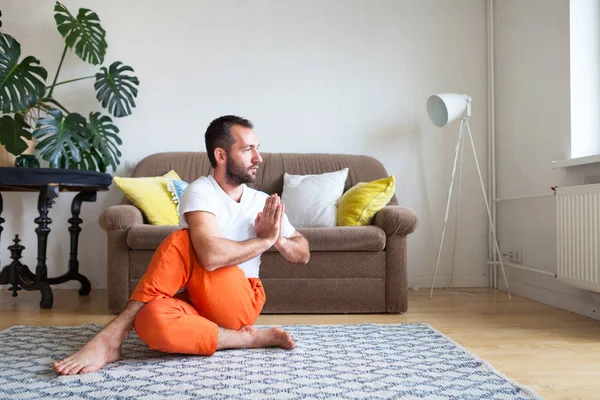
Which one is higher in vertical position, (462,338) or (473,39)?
(473,39)

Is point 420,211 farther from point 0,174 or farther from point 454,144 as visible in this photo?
point 0,174

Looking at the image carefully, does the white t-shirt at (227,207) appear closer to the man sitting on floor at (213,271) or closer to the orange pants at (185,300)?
the man sitting on floor at (213,271)

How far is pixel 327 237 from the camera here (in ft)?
10.4

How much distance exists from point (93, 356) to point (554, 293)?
2.73 meters

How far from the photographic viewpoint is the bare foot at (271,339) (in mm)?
2250

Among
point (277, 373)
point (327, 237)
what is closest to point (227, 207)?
point (277, 373)

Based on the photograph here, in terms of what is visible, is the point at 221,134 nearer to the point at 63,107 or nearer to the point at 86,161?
the point at 86,161

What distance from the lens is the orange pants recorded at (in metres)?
1.98

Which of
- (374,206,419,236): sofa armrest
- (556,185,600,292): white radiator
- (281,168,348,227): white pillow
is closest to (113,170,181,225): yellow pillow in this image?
(281,168,348,227): white pillow

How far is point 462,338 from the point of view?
2.55 meters

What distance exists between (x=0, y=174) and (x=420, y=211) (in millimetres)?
2851

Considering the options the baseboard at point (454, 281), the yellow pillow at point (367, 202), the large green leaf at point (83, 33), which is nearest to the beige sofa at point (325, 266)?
the yellow pillow at point (367, 202)

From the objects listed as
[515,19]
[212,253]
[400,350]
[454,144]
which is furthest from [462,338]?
[515,19]

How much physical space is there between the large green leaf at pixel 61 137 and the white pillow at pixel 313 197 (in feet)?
4.38
